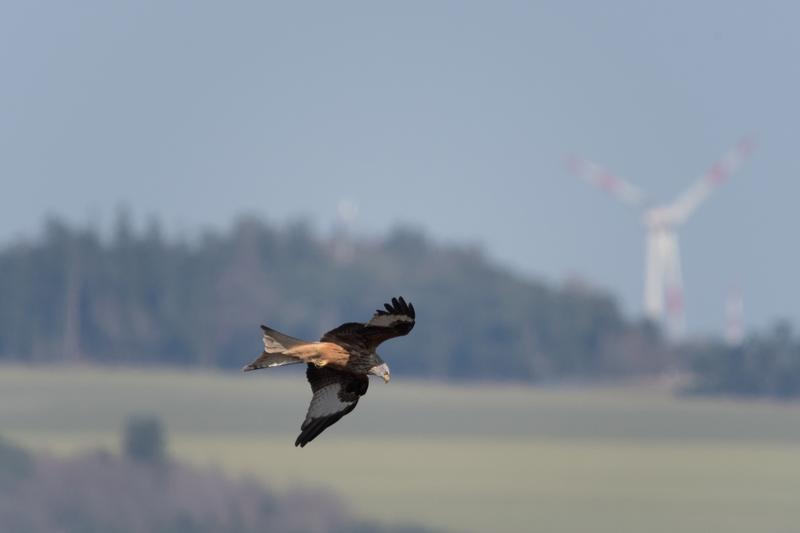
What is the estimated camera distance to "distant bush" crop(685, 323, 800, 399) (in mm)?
92625

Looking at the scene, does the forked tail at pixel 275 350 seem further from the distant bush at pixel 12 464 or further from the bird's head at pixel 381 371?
the distant bush at pixel 12 464

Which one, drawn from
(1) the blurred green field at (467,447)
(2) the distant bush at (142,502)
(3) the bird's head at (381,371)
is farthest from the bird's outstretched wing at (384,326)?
(1) the blurred green field at (467,447)

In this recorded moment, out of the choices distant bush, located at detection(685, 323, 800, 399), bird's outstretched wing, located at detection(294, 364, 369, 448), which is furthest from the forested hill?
bird's outstretched wing, located at detection(294, 364, 369, 448)

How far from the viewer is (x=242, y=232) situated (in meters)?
102

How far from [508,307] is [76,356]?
29.0m

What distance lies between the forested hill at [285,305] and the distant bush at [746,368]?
6.80ft

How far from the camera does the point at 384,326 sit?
18047 mm

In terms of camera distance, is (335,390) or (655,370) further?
(655,370)

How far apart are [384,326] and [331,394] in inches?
40.0

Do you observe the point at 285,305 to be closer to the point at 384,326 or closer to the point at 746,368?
the point at 746,368

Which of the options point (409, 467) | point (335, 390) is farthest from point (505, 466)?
point (335, 390)

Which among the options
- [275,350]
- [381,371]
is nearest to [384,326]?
[381,371]

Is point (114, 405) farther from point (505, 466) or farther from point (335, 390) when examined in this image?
point (335, 390)

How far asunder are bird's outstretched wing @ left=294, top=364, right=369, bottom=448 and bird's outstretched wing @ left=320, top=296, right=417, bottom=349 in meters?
0.50
